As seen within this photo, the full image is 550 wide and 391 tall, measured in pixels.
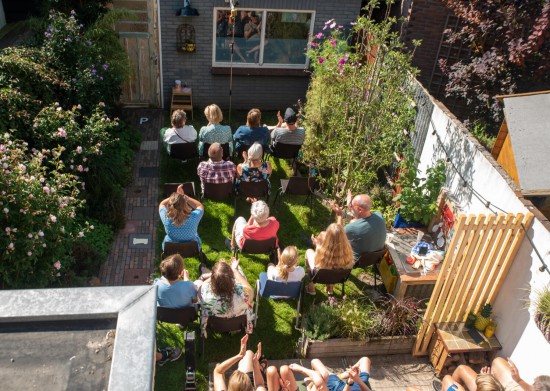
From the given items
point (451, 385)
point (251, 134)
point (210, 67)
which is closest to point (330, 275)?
point (451, 385)

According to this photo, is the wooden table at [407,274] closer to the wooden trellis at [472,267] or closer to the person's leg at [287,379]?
the wooden trellis at [472,267]

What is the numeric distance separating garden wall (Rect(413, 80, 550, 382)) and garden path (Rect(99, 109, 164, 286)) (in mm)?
4487

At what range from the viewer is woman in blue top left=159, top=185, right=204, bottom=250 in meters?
6.29

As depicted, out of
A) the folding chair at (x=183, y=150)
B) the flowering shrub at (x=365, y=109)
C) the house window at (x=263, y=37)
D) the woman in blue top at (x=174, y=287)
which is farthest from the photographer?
the house window at (x=263, y=37)

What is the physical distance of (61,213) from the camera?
5844 millimetres

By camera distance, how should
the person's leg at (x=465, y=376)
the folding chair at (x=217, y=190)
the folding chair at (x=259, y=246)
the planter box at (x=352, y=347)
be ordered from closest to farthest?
the person's leg at (x=465, y=376) → the planter box at (x=352, y=347) → the folding chair at (x=259, y=246) → the folding chair at (x=217, y=190)

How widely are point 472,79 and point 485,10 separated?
3.73 feet

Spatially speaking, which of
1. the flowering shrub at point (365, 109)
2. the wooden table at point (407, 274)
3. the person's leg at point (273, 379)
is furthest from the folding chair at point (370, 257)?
the person's leg at point (273, 379)

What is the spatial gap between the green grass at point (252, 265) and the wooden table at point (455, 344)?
1.45 m

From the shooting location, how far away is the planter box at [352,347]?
5863mm

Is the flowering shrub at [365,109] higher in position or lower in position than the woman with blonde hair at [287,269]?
higher

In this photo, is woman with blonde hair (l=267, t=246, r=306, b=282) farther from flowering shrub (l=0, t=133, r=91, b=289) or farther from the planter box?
flowering shrub (l=0, t=133, r=91, b=289)

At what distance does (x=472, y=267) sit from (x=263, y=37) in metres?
7.16

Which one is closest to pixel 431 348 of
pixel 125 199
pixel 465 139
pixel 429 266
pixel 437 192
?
pixel 429 266
